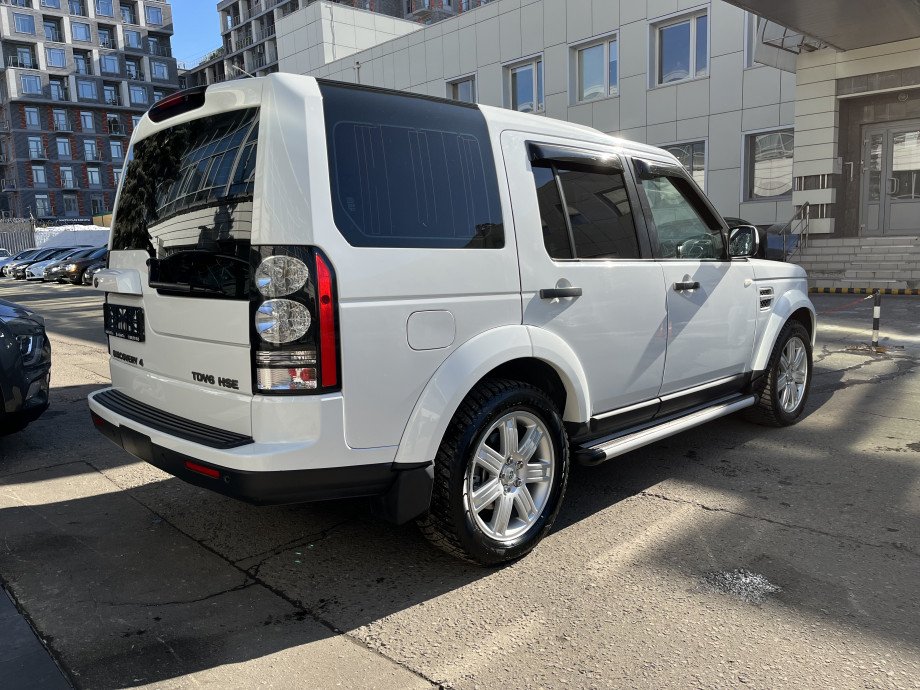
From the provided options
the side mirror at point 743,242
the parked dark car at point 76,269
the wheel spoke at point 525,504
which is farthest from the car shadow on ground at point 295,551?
the parked dark car at point 76,269

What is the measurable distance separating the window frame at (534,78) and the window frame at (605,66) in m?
1.13

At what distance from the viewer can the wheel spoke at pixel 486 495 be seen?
318 cm

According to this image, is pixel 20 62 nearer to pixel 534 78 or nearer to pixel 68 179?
pixel 68 179

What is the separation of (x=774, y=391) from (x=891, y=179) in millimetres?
15667

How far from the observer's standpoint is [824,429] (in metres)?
5.55

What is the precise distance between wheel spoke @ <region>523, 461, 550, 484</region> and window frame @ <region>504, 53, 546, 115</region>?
23.9 meters

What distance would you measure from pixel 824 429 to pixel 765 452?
91 cm

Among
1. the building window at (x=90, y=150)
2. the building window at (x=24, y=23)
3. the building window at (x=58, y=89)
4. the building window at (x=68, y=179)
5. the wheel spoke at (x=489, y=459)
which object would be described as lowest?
the wheel spoke at (x=489, y=459)

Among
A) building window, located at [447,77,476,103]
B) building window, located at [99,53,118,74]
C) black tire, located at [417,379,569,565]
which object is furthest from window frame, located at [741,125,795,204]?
building window, located at [99,53,118,74]

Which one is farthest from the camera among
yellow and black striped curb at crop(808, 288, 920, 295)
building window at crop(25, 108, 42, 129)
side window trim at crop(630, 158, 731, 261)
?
building window at crop(25, 108, 42, 129)

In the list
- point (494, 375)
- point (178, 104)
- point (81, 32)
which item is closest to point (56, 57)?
point (81, 32)

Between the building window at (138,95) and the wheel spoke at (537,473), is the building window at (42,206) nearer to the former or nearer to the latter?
the building window at (138,95)

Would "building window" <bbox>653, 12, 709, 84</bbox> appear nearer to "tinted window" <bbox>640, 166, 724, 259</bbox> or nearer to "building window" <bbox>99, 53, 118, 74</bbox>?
"tinted window" <bbox>640, 166, 724, 259</bbox>

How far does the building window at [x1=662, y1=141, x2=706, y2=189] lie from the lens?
71.2ft
